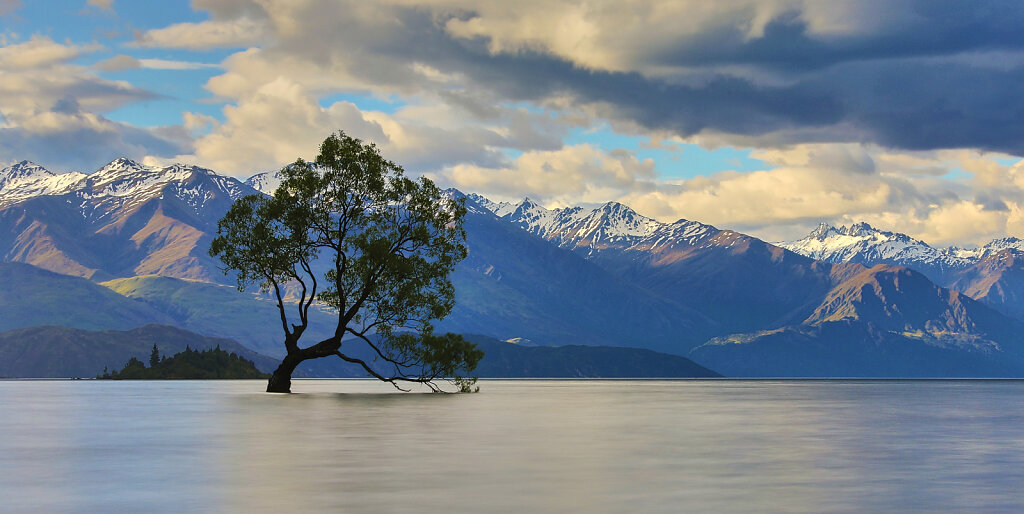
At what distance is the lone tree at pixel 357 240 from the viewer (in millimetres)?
107250

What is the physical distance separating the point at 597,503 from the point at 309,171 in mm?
84182

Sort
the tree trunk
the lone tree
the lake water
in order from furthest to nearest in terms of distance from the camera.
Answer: the tree trunk, the lone tree, the lake water

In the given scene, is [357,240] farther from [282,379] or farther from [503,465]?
[503,465]

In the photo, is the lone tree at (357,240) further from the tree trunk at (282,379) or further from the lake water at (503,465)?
the lake water at (503,465)

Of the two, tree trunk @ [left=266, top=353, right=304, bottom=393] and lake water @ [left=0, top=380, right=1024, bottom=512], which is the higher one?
tree trunk @ [left=266, top=353, right=304, bottom=393]

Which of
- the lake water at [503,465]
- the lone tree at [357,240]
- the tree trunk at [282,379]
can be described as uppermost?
the lone tree at [357,240]

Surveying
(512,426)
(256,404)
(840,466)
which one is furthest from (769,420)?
(256,404)

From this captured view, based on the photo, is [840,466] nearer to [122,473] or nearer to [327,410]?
[122,473]

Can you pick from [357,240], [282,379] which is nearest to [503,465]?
[357,240]

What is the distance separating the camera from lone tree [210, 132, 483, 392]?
107250 mm

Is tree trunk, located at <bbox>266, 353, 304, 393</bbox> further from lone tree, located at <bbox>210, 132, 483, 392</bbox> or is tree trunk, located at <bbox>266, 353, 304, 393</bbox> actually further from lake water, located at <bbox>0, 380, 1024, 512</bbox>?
lake water, located at <bbox>0, 380, 1024, 512</bbox>

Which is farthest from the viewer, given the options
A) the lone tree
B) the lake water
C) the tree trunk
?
the tree trunk

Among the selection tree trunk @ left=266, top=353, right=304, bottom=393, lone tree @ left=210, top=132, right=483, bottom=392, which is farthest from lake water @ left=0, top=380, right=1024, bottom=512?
tree trunk @ left=266, top=353, right=304, bottom=393

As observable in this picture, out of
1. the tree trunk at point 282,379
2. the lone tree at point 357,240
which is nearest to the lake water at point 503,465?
the lone tree at point 357,240
